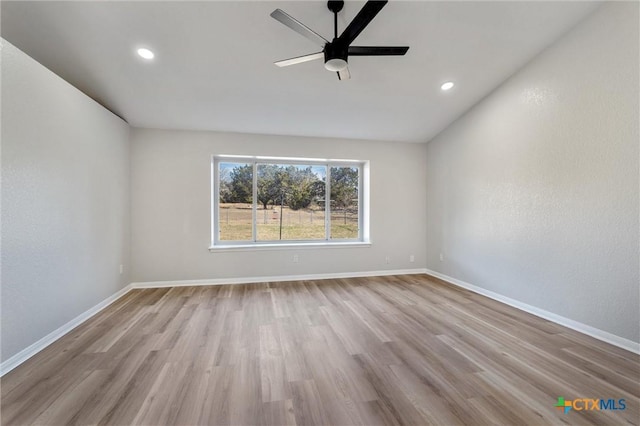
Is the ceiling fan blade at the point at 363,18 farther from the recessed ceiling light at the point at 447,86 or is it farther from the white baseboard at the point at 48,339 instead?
the white baseboard at the point at 48,339

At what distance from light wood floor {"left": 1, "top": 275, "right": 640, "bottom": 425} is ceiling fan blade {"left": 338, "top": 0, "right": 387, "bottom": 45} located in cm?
248

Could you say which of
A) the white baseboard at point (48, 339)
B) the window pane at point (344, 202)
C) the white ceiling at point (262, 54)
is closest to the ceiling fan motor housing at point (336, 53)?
the white ceiling at point (262, 54)

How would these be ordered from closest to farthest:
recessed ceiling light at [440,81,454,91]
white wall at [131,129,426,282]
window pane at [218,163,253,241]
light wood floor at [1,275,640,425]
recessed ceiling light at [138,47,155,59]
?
light wood floor at [1,275,640,425] < recessed ceiling light at [138,47,155,59] < recessed ceiling light at [440,81,454,91] < white wall at [131,129,426,282] < window pane at [218,163,253,241]

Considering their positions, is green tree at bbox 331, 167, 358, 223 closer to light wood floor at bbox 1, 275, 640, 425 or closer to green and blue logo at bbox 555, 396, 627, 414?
light wood floor at bbox 1, 275, 640, 425

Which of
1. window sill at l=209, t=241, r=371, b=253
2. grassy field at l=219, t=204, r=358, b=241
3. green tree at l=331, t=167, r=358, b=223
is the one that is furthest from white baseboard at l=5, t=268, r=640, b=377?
green tree at l=331, t=167, r=358, b=223

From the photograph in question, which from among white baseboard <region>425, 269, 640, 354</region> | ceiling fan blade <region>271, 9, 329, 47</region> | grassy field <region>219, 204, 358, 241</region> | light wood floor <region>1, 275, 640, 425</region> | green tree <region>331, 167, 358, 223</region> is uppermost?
ceiling fan blade <region>271, 9, 329, 47</region>

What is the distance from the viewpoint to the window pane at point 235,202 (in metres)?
4.57

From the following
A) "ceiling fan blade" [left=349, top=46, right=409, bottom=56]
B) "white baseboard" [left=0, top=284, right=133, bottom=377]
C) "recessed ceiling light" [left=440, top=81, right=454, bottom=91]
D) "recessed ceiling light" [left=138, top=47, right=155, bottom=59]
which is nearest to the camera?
"white baseboard" [left=0, top=284, right=133, bottom=377]

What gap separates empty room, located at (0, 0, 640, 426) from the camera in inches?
70.4

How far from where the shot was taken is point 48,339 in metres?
2.35

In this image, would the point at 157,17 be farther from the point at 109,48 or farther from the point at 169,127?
the point at 169,127

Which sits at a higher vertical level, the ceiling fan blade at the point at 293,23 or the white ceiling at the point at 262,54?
the white ceiling at the point at 262,54

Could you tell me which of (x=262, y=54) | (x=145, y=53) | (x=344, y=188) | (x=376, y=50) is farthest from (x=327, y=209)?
(x=145, y=53)

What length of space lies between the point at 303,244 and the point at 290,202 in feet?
2.68
